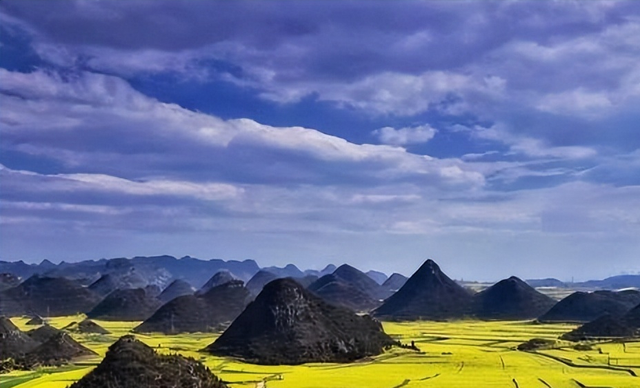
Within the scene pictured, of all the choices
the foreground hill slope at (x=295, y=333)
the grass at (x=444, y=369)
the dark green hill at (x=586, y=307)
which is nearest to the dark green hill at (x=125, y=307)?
the grass at (x=444, y=369)

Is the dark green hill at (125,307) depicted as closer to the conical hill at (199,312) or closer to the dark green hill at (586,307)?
the conical hill at (199,312)

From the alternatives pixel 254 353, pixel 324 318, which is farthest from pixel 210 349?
pixel 324 318

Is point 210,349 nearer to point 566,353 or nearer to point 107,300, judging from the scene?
point 566,353

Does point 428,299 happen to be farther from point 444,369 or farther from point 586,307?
point 444,369

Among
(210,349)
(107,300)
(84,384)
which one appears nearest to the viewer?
(84,384)

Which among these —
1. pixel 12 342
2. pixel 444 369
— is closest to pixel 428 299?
pixel 12 342

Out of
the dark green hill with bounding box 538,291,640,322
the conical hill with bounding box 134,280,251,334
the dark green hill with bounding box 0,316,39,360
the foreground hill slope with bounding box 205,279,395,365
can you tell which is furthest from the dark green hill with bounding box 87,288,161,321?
the dark green hill with bounding box 538,291,640,322

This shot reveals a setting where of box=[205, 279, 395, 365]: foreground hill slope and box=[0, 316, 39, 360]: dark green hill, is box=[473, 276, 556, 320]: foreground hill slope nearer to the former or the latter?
box=[205, 279, 395, 365]: foreground hill slope
